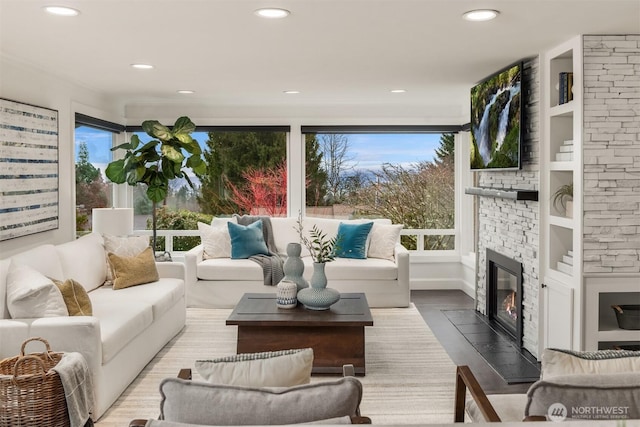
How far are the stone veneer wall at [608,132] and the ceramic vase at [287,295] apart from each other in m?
2.06

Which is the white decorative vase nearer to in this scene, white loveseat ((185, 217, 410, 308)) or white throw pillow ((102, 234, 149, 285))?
white loveseat ((185, 217, 410, 308))

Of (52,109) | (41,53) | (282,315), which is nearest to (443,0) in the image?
(282,315)

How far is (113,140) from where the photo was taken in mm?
7387

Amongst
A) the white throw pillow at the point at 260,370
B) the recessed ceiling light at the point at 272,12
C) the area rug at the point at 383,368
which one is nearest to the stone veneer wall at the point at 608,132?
the area rug at the point at 383,368

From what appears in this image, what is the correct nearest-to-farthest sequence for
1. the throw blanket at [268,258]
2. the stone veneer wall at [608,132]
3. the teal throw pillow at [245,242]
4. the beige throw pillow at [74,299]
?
the beige throw pillow at [74,299]
the stone veneer wall at [608,132]
the throw blanket at [268,258]
the teal throw pillow at [245,242]

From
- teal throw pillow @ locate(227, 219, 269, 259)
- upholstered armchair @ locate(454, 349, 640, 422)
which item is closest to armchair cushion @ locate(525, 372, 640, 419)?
upholstered armchair @ locate(454, 349, 640, 422)

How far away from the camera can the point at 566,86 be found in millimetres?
4277

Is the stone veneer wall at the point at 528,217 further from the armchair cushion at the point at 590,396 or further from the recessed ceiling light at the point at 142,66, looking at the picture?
the recessed ceiling light at the point at 142,66

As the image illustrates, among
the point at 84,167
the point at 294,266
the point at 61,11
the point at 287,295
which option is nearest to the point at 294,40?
the point at 61,11

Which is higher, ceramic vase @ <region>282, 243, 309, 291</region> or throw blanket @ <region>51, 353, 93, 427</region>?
ceramic vase @ <region>282, 243, 309, 291</region>

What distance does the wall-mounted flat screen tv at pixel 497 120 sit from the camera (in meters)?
4.89

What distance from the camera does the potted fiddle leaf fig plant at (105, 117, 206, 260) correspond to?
6562 mm

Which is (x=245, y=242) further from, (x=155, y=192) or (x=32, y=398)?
(x=32, y=398)

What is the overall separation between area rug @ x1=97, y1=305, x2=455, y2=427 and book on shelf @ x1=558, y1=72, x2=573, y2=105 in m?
2.09
